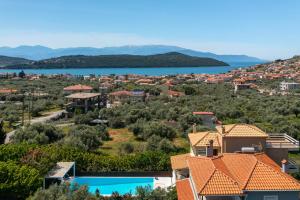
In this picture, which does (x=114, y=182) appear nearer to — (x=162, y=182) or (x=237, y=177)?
(x=162, y=182)

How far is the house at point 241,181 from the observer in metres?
14.5

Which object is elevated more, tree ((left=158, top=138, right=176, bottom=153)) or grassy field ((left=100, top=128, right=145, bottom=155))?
tree ((left=158, top=138, right=176, bottom=153))

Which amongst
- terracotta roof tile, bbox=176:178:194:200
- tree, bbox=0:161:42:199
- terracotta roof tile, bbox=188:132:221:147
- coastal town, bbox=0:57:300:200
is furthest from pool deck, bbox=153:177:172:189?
tree, bbox=0:161:42:199

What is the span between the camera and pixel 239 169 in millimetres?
16328

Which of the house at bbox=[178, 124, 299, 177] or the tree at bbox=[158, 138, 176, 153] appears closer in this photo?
the house at bbox=[178, 124, 299, 177]

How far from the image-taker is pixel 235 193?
1440 cm

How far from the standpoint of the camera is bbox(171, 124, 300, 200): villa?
48.0 ft

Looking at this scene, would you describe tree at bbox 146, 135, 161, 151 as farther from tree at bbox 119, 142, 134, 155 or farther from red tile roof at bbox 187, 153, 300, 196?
red tile roof at bbox 187, 153, 300, 196

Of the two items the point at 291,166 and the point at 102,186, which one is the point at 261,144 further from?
the point at 102,186

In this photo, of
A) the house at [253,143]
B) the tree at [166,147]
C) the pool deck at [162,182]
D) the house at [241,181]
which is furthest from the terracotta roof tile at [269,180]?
the tree at [166,147]

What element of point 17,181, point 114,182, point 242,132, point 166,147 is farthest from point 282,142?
point 17,181

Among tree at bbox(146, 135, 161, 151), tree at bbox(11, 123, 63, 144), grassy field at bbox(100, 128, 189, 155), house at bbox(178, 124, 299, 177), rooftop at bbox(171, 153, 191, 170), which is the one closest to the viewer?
house at bbox(178, 124, 299, 177)

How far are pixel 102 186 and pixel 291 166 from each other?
11.1 meters

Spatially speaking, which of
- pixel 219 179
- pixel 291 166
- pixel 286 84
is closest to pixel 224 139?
pixel 291 166
